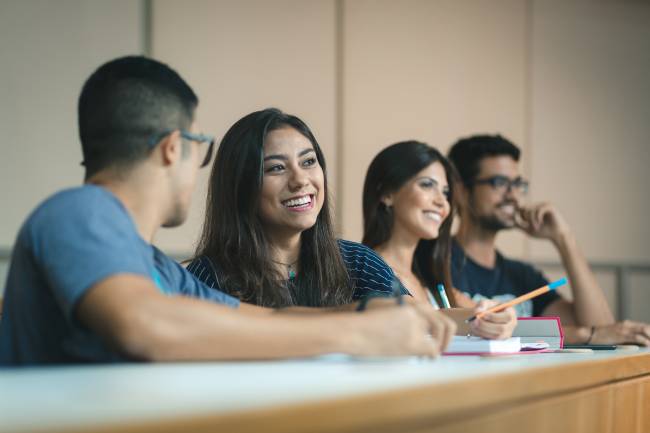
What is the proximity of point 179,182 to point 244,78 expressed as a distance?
268 cm

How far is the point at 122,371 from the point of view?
839 mm

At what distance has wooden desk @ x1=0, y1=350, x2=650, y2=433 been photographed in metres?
0.56

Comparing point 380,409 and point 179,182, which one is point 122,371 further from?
point 179,182

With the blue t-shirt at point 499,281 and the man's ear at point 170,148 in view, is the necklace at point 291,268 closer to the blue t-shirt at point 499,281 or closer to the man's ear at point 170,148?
the man's ear at point 170,148

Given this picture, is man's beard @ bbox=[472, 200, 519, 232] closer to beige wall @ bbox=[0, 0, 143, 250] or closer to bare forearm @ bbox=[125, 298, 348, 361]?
beige wall @ bbox=[0, 0, 143, 250]

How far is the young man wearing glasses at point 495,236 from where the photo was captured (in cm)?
330

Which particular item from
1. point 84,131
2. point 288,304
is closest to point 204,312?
point 84,131

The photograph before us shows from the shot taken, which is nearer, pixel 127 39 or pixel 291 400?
pixel 291 400

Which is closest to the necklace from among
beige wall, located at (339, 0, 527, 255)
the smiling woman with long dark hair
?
the smiling woman with long dark hair

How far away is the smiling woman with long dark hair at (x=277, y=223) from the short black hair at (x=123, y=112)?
32.5 inches

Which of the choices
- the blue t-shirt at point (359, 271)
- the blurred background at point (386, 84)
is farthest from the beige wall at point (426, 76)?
the blue t-shirt at point (359, 271)

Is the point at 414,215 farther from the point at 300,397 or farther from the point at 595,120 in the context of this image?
the point at 595,120

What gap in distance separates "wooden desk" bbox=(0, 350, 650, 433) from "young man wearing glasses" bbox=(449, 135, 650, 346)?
2.10 meters

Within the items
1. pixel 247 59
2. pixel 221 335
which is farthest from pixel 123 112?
pixel 247 59
